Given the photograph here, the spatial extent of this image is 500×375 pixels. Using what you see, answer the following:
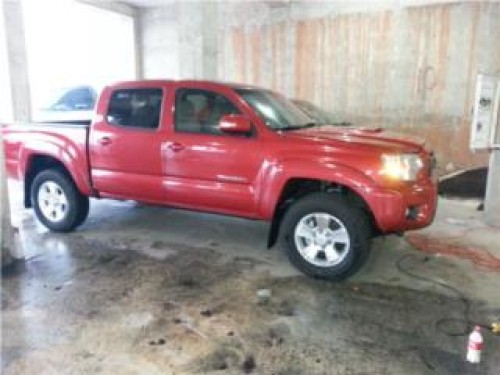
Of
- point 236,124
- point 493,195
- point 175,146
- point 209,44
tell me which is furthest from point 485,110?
point 175,146

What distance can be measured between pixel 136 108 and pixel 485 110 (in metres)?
4.65

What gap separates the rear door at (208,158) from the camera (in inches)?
163

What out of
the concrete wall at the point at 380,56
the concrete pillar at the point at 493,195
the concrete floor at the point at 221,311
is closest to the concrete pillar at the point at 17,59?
the concrete wall at the point at 380,56

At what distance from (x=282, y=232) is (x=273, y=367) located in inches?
62.0

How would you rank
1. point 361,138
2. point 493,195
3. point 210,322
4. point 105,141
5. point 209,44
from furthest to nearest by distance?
1. point 209,44
2. point 493,195
3. point 105,141
4. point 361,138
5. point 210,322

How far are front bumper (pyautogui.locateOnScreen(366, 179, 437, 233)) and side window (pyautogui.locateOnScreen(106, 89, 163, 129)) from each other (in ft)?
7.66

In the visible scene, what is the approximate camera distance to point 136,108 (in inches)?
A: 187

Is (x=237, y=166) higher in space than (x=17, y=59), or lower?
lower

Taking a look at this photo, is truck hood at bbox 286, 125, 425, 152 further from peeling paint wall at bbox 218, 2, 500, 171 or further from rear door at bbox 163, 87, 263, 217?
peeling paint wall at bbox 218, 2, 500, 171

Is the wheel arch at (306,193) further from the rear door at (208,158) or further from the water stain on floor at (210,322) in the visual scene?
the water stain on floor at (210,322)

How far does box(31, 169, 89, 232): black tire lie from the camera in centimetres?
512

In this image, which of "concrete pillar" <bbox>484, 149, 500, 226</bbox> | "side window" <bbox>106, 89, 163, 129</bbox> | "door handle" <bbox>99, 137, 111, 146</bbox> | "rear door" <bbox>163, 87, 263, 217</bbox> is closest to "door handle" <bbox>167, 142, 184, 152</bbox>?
"rear door" <bbox>163, 87, 263, 217</bbox>

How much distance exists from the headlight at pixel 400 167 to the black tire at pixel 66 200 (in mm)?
3436

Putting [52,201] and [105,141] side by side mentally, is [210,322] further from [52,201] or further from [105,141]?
[52,201]
